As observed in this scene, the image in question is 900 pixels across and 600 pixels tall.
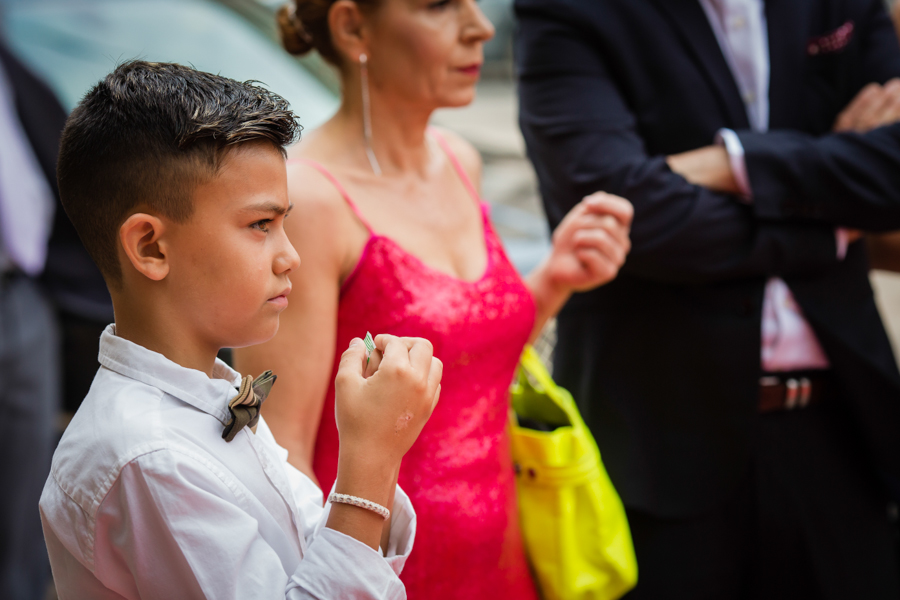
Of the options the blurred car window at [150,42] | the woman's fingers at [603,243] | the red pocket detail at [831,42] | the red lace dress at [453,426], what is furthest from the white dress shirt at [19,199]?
the red pocket detail at [831,42]

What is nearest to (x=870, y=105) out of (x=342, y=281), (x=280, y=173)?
(x=342, y=281)

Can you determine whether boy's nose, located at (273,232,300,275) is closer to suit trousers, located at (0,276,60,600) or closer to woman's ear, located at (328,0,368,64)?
woman's ear, located at (328,0,368,64)

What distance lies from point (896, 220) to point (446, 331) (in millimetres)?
1010

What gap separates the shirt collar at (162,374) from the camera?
2.74 ft

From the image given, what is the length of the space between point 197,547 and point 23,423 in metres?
2.14

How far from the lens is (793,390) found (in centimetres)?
173

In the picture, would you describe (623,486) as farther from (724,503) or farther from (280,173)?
(280,173)

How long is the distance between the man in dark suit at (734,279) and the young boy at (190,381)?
37.5 inches

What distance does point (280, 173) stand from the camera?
0.85 metres

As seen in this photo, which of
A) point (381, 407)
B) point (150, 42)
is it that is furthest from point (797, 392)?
point (150, 42)

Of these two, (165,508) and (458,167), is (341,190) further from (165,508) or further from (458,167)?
(165,508)

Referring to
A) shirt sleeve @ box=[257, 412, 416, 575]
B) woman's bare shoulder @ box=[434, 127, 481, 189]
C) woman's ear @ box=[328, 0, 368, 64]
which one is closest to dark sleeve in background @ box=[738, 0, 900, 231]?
woman's bare shoulder @ box=[434, 127, 481, 189]

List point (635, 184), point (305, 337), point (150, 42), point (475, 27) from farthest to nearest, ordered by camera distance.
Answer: point (150, 42)
point (635, 184)
point (475, 27)
point (305, 337)

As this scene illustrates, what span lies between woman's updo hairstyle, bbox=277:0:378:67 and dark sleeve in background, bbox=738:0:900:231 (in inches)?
33.2
